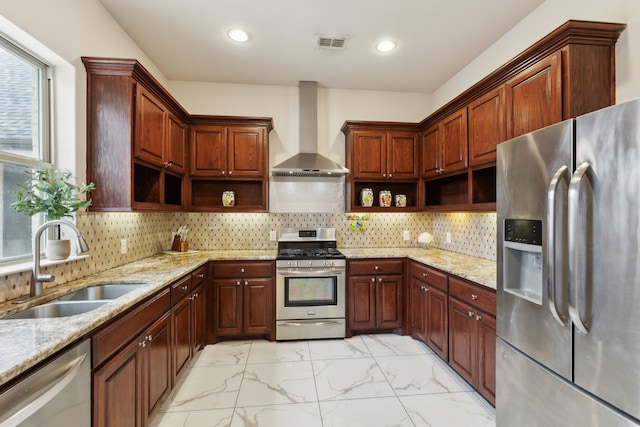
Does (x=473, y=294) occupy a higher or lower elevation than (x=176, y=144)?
lower

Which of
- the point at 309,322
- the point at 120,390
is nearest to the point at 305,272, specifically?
the point at 309,322

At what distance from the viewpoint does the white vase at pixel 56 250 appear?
1.70m

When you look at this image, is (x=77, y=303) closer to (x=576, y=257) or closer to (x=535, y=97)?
(x=576, y=257)

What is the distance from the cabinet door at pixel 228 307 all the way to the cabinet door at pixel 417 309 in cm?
189

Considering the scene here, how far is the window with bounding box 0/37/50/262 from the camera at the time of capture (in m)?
1.71

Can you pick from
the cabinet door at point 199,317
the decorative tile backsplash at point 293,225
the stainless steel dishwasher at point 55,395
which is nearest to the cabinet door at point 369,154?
the decorative tile backsplash at point 293,225

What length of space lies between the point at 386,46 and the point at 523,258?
2291 millimetres

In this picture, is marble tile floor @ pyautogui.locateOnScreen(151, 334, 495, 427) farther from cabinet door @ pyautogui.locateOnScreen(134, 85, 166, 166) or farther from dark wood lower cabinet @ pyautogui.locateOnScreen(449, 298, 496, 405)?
cabinet door @ pyautogui.locateOnScreen(134, 85, 166, 166)

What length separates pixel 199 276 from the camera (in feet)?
9.14

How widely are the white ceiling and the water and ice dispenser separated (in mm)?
1840

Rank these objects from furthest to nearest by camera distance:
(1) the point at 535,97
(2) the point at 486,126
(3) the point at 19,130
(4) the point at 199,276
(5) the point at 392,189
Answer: (5) the point at 392,189
(4) the point at 199,276
(2) the point at 486,126
(1) the point at 535,97
(3) the point at 19,130

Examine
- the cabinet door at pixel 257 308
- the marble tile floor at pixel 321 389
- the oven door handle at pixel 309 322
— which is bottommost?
the marble tile floor at pixel 321 389

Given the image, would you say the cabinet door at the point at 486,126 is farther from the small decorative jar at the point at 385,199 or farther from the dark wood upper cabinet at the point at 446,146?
the small decorative jar at the point at 385,199

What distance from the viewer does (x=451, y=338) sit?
2.51 m
